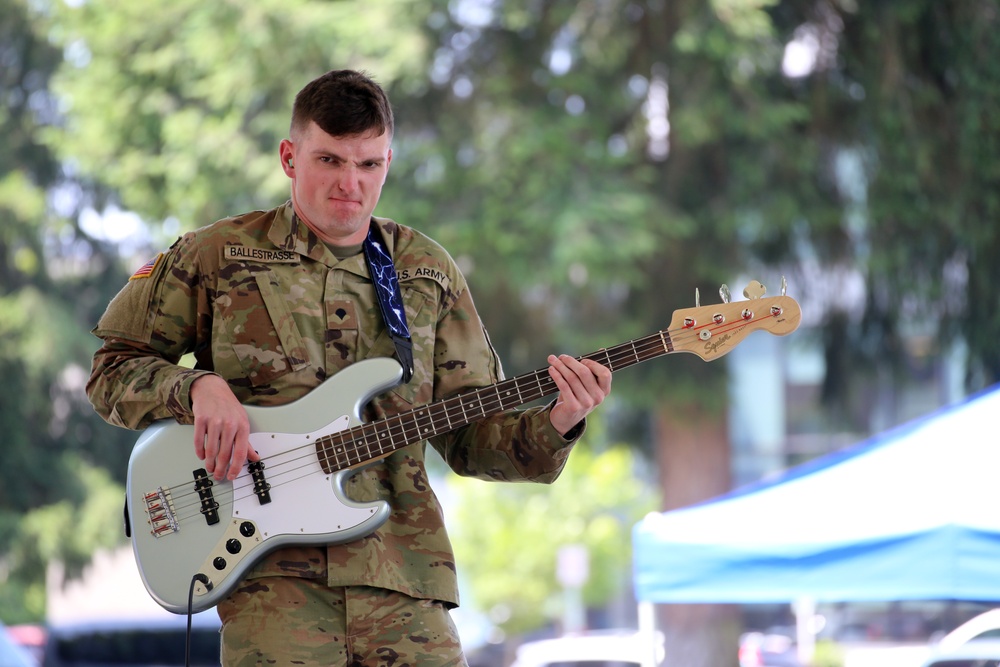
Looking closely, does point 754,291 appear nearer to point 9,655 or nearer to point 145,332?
point 145,332

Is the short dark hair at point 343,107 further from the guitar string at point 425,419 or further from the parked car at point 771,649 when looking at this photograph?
the parked car at point 771,649

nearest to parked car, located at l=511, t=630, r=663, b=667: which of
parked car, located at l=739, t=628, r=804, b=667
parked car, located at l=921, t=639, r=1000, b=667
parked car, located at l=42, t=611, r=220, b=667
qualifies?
parked car, located at l=921, t=639, r=1000, b=667

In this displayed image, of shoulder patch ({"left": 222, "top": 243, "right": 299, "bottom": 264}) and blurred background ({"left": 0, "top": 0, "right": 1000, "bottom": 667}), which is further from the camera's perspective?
blurred background ({"left": 0, "top": 0, "right": 1000, "bottom": 667})

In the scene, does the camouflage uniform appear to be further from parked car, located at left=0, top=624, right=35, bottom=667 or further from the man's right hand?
parked car, located at left=0, top=624, right=35, bottom=667

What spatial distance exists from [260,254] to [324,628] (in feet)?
2.47

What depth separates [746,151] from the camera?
1006cm

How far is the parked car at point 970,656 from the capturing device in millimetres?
5656

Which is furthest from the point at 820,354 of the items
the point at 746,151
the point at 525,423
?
the point at 525,423

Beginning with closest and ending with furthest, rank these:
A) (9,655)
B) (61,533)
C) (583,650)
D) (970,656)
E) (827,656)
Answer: (9,655)
(970,656)
(827,656)
(583,650)
(61,533)

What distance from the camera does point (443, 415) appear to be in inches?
90.5

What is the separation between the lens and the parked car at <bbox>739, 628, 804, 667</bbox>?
51.5 ft

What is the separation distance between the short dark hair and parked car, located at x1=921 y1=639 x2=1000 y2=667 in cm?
441

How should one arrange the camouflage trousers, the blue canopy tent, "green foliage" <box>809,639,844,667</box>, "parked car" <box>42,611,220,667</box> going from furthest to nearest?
"parked car" <box>42,611,220,667</box> → "green foliage" <box>809,639,844,667</box> → the blue canopy tent → the camouflage trousers

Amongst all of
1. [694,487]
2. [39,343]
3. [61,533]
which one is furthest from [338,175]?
[61,533]
